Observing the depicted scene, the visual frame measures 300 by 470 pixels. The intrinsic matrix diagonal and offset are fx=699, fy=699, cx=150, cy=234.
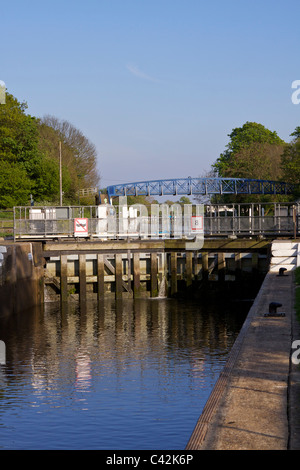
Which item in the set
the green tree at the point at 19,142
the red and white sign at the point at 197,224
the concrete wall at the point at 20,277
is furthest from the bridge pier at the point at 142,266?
the green tree at the point at 19,142

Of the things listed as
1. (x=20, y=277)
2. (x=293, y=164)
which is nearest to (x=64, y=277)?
(x=20, y=277)

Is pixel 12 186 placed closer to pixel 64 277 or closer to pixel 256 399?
pixel 64 277

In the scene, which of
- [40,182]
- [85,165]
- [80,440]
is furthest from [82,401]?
[85,165]

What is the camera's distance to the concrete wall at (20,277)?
33.8 m

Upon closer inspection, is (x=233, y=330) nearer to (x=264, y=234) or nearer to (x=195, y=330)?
(x=195, y=330)

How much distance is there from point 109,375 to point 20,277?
15.7 meters

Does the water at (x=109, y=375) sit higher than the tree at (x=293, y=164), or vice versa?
the tree at (x=293, y=164)

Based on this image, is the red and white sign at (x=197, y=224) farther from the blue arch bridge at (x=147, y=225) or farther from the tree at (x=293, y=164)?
the tree at (x=293, y=164)

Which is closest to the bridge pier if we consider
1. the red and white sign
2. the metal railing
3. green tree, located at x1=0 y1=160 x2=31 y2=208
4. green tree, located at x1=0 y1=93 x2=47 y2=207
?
the red and white sign

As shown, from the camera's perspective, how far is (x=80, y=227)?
42656 mm

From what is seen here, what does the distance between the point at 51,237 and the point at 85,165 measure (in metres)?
77.1

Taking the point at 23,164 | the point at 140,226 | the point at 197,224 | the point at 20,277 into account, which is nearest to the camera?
the point at 20,277

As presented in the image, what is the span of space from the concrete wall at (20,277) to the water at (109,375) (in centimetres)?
88

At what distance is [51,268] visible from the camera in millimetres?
40781
